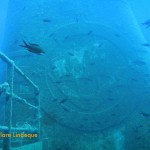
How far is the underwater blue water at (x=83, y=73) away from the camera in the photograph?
24.9ft

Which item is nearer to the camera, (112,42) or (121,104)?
(121,104)

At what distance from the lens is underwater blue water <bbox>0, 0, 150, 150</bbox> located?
759 centimetres

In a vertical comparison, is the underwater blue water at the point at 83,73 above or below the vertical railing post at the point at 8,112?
above

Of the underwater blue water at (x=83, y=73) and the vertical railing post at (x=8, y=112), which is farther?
the underwater blue water at (x=83, y=73)

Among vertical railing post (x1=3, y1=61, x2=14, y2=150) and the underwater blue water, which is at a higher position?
the underwater blue water

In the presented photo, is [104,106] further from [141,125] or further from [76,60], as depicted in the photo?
[76,60]

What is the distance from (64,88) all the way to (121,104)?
198 cm

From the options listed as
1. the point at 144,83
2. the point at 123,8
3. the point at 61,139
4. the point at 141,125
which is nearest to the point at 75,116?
the point at 61,139

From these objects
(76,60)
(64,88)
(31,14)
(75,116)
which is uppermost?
(31,14)

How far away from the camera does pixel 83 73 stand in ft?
26.9

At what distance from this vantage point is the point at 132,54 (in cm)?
873

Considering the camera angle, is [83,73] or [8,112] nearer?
[8,112]

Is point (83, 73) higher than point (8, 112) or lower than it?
higher

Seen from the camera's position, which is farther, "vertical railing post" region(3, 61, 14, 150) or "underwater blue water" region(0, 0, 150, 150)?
"underwater blue water" region(0, 0, 150, 150)
